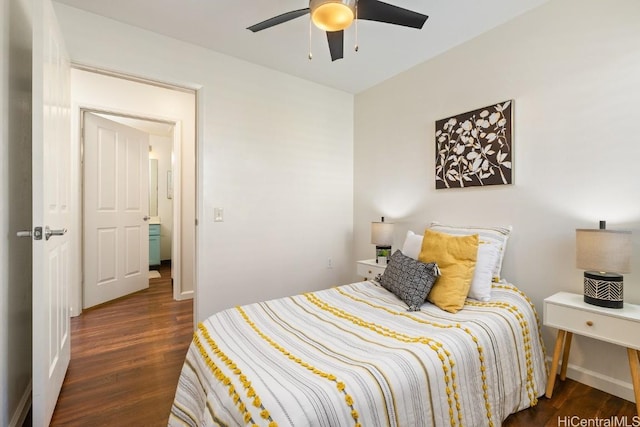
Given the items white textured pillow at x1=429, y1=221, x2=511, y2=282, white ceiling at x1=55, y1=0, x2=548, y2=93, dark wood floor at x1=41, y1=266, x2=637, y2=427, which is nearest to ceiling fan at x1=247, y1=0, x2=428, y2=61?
white ceiling at x1=55, y1=0, x2=548, y2=93

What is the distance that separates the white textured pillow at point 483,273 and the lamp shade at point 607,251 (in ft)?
1.53

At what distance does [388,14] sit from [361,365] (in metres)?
1.81

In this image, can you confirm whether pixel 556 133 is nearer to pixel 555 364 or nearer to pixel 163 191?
pixel 555 364

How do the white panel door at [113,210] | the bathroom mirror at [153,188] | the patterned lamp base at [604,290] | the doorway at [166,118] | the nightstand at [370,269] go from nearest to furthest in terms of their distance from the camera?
the patterned lamp base at [604,290] → the nightstand at [370,269] → the doorway at [166,118] → the white panel door at [113,210] → the bathroom mirror at [153,188]

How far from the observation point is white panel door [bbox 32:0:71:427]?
1.39 meters

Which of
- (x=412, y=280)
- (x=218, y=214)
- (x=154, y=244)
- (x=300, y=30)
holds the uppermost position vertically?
(x=300, y=30)

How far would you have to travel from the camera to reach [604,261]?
1611 millimetres

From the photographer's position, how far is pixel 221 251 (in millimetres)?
2787

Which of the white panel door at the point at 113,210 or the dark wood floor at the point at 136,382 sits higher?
the white panel door at the point at 113,210

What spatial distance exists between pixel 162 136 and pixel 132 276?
285 centimetres

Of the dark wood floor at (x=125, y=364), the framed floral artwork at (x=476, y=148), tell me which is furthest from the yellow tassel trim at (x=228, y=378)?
the framed floral artwork at (x=476, y=148)

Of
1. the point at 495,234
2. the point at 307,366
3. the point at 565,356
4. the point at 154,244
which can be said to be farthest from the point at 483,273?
the point at 154,244

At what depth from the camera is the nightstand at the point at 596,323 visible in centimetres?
152

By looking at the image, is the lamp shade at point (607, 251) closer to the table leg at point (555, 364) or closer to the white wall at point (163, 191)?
the table leg at point (555, 364)
